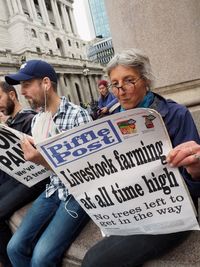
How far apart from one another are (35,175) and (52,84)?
2.84ft

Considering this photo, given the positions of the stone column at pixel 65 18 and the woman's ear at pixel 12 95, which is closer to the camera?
the woman's ear at pixel 12 95

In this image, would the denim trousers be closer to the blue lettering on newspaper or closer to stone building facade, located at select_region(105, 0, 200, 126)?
the blue lettering on newspaper

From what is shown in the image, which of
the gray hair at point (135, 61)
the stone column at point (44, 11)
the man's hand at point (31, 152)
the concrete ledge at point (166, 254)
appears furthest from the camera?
the stone column at point (44, 11)

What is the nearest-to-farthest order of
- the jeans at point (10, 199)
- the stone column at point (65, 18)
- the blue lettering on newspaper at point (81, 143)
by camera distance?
1. the blue lettering on newspaper at point (81, 143)
2. the jeans at point (10, 199)
3. the stone column at point (65, 18)

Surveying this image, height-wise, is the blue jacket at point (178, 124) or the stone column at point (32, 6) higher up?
the stone column at point (32, 6)

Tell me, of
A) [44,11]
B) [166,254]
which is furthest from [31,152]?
[44,11]

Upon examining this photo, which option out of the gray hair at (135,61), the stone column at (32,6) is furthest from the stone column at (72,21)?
the gray hair at (135,61)

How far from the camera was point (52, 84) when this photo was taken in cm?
293

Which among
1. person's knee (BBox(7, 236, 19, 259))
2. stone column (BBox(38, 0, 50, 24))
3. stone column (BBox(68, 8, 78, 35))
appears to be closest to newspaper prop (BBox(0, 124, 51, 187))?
person's knee (BBox(7, 236, 19, 259))

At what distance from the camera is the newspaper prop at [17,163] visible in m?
2.73

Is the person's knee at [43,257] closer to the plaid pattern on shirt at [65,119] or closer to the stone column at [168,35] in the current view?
the plaid pattern on shirt at [65,119]

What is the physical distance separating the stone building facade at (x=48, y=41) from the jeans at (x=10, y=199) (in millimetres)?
39420

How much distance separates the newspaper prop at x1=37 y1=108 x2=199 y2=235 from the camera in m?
1.62

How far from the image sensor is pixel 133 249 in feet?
6.23
